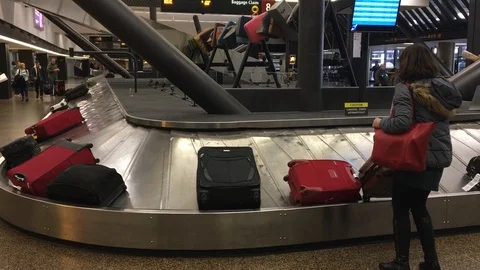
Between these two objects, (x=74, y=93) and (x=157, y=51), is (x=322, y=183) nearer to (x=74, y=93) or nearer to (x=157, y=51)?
(x=157, y=51)

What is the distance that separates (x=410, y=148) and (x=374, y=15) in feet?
15.0

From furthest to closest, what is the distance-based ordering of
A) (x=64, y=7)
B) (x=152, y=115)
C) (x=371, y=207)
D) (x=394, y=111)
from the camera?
(x=64, y=7) → (x=152, y=115) → (x=371, y=207) → (x=394, y=111)

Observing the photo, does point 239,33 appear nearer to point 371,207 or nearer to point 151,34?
point 151,34

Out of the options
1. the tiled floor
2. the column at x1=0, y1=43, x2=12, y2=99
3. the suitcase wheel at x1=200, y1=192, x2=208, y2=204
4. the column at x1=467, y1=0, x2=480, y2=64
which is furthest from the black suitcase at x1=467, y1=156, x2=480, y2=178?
the column at x1=0, y1=43, x2=12, y2=99

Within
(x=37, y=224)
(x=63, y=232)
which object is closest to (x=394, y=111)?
(x=63, y=232)

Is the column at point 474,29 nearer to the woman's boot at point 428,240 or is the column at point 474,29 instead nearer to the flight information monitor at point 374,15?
the flight information monitor at point 374,15

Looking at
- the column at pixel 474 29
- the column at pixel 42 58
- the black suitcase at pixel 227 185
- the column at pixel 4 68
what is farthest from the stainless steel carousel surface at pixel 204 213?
the column at pixel 42 58

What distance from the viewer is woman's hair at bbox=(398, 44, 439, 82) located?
10.9 feet

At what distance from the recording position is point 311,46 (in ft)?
26.4

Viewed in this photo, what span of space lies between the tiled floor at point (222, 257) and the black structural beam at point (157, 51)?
3.13 meters

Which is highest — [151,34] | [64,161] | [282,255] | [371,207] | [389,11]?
[389,11]

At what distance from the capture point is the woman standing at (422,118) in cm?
329

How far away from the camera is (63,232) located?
421 centimetres

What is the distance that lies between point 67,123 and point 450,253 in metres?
6.41
